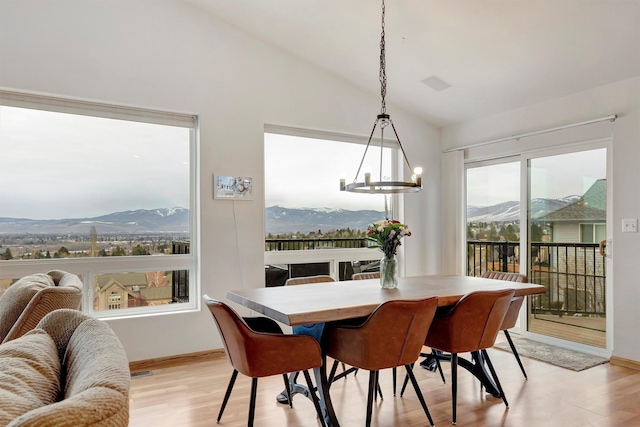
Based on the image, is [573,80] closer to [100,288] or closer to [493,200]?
[493,200]

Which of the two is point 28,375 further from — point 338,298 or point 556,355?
point 556,355

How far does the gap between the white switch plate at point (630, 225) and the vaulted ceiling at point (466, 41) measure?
1.19 m

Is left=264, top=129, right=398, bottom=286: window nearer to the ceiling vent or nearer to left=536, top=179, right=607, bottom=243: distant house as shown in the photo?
the ceiling vent

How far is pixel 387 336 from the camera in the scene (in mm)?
2416

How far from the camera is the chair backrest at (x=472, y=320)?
2.72m

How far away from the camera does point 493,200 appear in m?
5.08

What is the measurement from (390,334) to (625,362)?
2575mm

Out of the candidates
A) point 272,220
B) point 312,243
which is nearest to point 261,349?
point 272,220

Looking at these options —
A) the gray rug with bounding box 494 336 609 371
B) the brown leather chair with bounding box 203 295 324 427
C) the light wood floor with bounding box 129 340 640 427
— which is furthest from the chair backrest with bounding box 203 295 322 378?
the gray rug with bounding box 494 336 609 371

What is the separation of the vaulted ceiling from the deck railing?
1477 mm

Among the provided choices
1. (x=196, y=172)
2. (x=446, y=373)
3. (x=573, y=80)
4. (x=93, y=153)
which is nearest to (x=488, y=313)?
(x=446, y=373)

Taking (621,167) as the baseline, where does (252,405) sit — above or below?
below

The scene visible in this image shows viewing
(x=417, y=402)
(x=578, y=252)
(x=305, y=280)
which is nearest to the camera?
(x=417, y=402)

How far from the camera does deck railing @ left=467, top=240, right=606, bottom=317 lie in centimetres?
413
